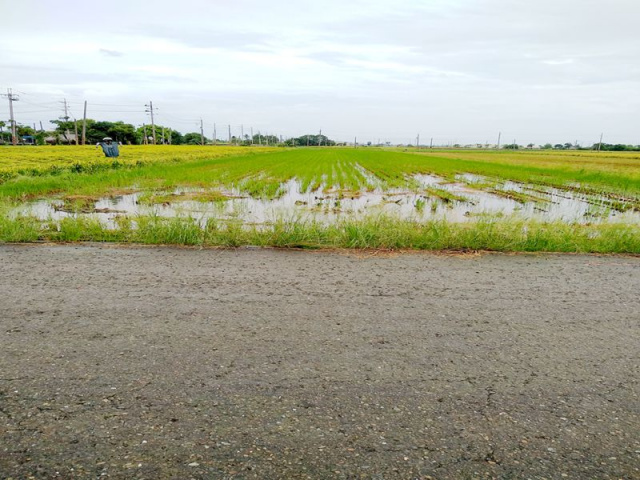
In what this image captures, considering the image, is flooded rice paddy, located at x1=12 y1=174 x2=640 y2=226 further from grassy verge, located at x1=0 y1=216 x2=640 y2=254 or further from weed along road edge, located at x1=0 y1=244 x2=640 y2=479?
weed along road edge, located at x1=0 y1=244 x2=640 y2=479

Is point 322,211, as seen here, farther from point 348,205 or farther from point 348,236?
point 348,236

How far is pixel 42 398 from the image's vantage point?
2.33 m

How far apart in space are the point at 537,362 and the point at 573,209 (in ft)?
38.2

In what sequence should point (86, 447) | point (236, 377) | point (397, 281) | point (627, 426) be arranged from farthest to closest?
point (397, 281) < point (236, 377) < point (627, 426) < point (86, 447)

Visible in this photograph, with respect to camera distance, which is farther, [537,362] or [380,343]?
[380,343]

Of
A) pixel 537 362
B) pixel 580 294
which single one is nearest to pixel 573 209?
pixel 580 294

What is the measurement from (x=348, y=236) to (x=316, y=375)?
12.5 ft

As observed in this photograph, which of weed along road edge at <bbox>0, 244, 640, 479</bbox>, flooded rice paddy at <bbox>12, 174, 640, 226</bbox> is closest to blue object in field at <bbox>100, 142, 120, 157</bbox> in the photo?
flooded rice paddy at <bbox>12, 174, 640, 226</bbox>

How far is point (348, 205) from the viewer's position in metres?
12.3

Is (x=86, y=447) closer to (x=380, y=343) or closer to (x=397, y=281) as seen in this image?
(x=380, y=343)

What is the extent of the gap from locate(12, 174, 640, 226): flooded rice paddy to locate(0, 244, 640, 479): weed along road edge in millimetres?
5062

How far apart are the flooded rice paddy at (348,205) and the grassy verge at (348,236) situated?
247 cm

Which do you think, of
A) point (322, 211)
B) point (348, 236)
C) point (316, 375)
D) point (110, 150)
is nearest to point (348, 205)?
point (322, 211)

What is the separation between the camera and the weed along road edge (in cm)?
195
